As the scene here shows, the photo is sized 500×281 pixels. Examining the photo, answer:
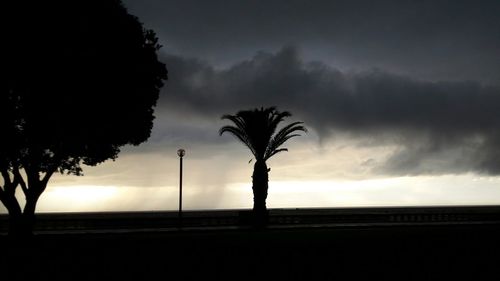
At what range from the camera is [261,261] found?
15.5 m

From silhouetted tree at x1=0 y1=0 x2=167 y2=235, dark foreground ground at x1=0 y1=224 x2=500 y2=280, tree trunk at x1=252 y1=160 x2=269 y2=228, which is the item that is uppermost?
silhouetted tree at x1=0 y1=0 x2=167 y2=235

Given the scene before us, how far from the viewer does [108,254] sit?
18297mm

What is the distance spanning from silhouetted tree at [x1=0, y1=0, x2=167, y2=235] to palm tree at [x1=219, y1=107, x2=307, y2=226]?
9.51m

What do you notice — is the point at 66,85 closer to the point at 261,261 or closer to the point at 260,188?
the point at 261,261

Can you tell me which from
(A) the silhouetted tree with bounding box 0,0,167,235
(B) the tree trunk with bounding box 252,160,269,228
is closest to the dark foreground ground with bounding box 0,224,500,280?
(A) the silhouetted tree with bounding box 0,0,167,235

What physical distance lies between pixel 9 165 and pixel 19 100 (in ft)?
13.6

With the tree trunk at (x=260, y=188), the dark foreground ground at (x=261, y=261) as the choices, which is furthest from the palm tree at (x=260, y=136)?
the dark foreground ground at (x=261, y=261)

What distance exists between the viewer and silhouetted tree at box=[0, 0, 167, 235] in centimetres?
2534

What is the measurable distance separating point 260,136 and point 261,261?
23.4 m

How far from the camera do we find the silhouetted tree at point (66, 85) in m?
25.3

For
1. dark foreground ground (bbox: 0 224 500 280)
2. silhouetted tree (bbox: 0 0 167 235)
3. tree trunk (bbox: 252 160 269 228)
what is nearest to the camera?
dark foreground ground (bbox: 0 224 500 280)

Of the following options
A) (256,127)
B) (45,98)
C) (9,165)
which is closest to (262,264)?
(45,98)

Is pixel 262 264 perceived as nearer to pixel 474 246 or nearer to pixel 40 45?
pixel 474 246

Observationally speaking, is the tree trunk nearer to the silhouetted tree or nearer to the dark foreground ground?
the silhouetted tree
